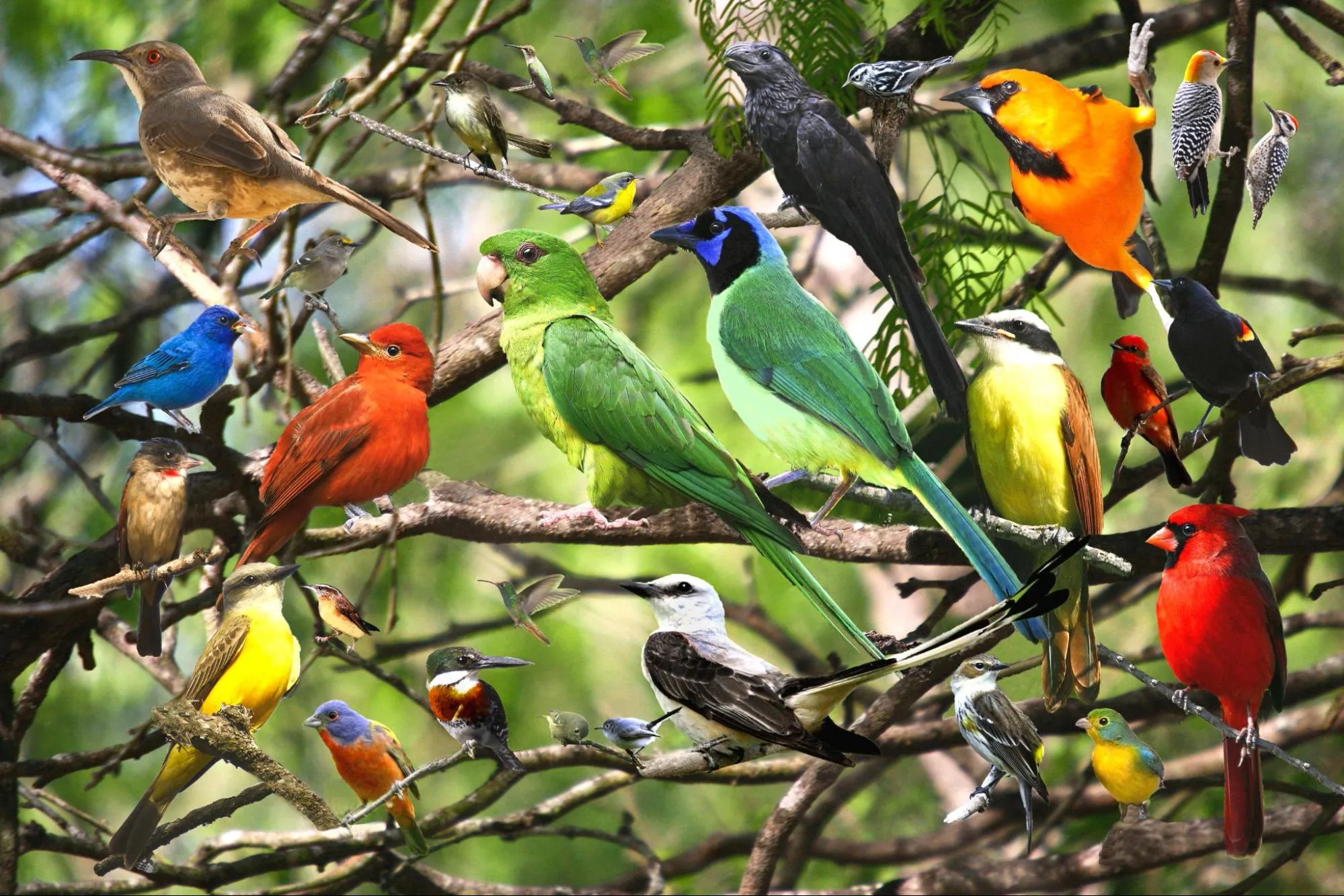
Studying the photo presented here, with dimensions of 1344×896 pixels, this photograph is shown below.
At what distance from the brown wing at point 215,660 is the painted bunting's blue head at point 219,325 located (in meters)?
0.24

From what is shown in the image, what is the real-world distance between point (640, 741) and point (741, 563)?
68 centimetres

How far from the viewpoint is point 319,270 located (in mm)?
998

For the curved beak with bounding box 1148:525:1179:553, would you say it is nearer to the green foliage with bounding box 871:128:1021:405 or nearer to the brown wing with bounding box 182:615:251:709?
the green foliage with bounding box 871:128:1021:405

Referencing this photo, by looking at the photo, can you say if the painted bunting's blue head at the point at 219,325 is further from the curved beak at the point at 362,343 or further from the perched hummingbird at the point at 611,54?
the perched hummingbird at the point at 611,54

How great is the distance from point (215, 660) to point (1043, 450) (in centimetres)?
67

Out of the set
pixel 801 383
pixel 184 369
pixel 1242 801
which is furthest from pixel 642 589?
pixel 1242 801

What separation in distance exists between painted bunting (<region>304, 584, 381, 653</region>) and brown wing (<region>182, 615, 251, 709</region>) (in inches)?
2.5

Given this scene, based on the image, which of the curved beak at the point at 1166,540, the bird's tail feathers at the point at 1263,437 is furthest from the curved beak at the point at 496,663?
the bird's tail feathers at the point at 1263,437

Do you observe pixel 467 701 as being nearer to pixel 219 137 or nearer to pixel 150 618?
pixel 150 618

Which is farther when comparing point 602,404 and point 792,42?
point 792,42

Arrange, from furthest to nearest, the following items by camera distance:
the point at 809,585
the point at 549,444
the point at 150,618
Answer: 1. the point at 549,444
2. the point at 150,618
3. the point at 809,585

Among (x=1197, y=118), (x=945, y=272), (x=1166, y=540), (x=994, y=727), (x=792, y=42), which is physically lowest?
(x=994, y=727)

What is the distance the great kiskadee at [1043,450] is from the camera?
3.07ft

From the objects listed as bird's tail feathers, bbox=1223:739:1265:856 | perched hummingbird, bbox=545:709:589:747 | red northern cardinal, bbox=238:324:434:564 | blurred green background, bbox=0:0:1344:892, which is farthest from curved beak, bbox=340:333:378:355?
bird's tail feathers, bbox=1223:739:1265:856
